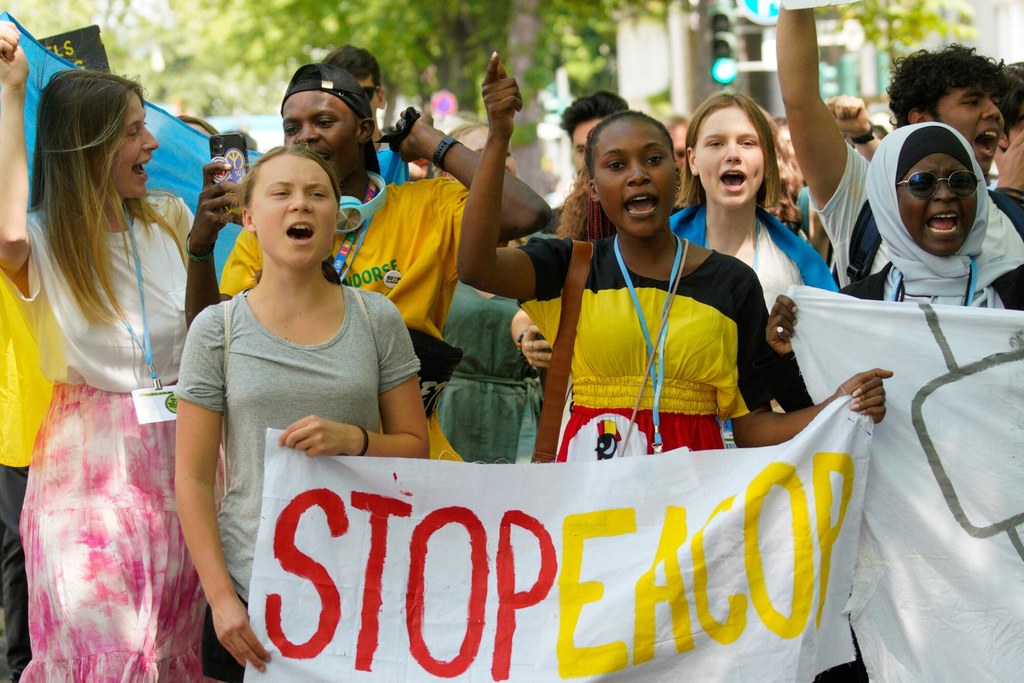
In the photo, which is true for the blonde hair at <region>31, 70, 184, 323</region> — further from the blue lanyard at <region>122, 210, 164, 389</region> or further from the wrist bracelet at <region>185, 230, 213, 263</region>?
the wrist bracelet at <region>185, 230, 213, 263</region>

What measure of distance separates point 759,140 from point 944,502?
195 centimetres

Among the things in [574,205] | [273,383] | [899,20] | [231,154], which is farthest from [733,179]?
[899,20]

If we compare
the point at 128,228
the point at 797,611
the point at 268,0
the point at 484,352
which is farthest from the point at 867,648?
the point at 268,0

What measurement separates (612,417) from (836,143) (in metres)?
1.33

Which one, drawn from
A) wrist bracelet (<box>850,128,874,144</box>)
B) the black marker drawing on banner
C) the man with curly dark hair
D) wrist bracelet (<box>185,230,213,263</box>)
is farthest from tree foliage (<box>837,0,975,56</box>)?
wrist bracelet (<box>185,230,213,263</box>)

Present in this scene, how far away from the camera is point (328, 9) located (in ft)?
76.9

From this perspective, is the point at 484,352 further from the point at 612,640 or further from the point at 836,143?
the point at 612,640

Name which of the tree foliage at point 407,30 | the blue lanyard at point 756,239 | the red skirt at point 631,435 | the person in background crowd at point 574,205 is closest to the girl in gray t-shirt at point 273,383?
the red skirt at point 631,435

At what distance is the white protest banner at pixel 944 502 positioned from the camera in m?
3.67

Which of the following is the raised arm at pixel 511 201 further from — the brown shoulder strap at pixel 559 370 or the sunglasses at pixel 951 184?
the sunglasses at pixel 951 184

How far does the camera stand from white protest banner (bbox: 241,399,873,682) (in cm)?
349

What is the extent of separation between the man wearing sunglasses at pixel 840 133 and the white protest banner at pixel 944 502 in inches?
18.9

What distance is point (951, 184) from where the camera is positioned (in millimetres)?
3832

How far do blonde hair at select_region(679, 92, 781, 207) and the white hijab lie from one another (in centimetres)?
125
